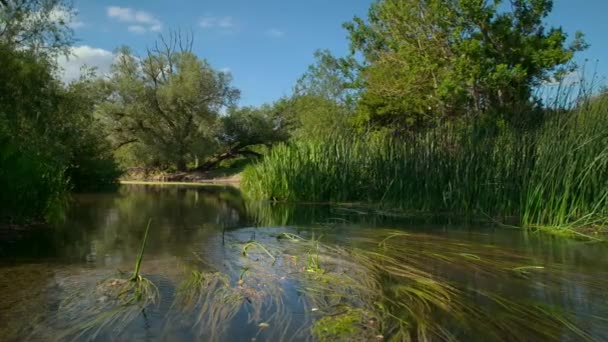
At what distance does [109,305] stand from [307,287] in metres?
1.06

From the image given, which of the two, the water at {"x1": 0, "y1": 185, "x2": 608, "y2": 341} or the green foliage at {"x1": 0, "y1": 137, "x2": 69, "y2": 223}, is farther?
the green foliage at {"x1": 0, "y1": 137, "x2": 69, "y2": 223}

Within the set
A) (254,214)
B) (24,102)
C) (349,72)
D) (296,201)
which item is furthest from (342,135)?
(349,72)

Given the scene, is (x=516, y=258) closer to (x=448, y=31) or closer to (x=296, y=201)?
(x=296, y=201)

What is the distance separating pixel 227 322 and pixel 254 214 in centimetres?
566

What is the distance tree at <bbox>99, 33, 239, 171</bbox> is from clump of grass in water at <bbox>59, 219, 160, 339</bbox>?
85.0ft

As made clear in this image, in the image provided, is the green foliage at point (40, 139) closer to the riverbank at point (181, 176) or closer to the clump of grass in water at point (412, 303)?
the clump of grass in water at point (412, 303)

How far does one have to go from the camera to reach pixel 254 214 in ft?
26.0

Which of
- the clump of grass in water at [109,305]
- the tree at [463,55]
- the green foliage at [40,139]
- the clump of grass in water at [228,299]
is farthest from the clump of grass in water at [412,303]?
the tree at [463,55]

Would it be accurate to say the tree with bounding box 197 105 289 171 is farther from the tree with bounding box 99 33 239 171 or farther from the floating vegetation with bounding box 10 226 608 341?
the floating vegetation with bounding box 10 226 608 341

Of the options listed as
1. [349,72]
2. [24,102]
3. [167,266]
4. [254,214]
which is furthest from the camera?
[349,72]

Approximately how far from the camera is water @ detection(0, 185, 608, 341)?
2203mm

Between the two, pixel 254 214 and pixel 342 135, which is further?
pixel 342 135

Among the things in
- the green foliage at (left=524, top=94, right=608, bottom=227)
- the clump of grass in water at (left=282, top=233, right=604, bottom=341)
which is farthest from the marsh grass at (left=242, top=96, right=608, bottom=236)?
the clump of grass in water at (left=282, top=233, right=604, bottom=341)

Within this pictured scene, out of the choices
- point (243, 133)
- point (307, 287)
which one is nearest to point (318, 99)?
point (243, 133)
